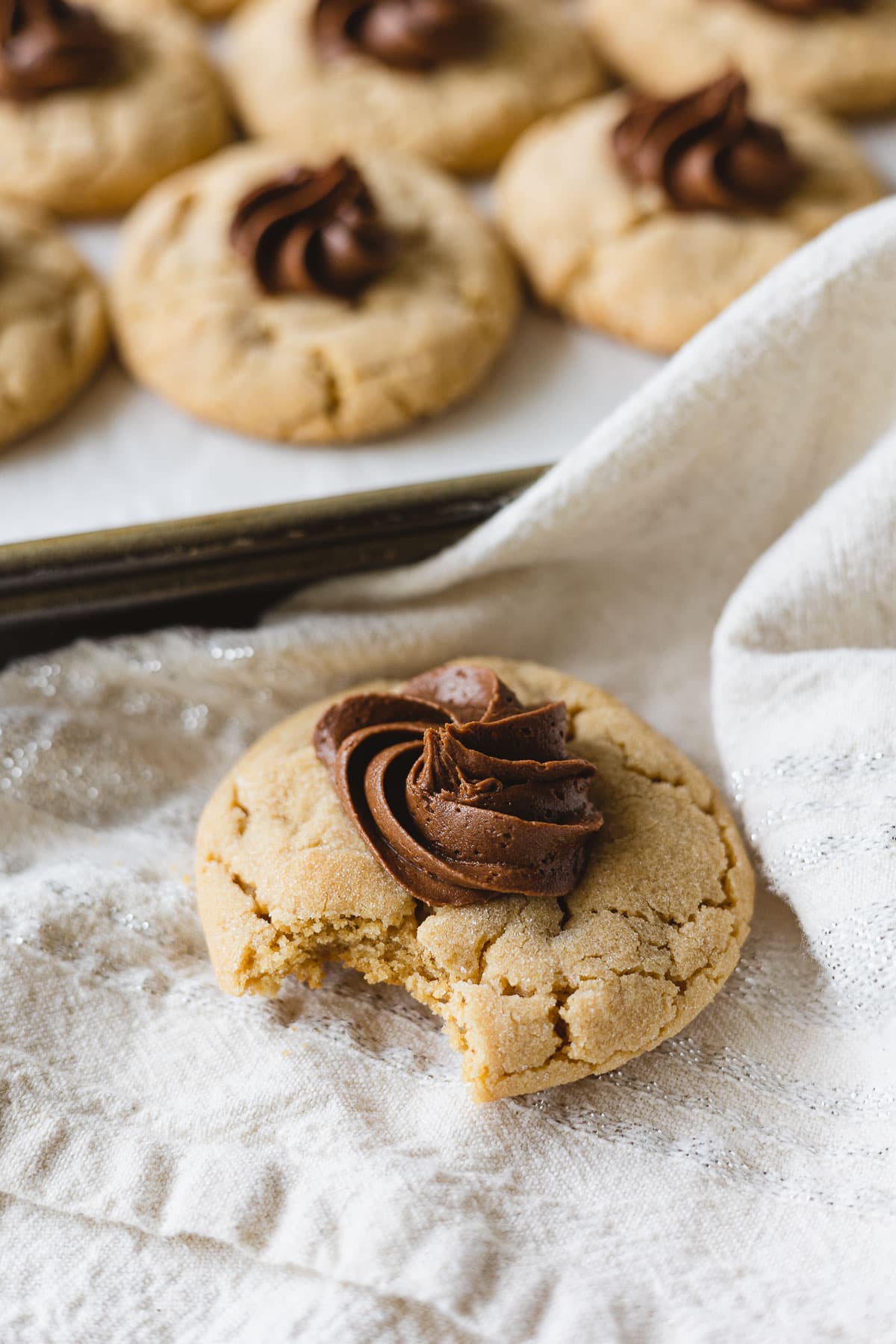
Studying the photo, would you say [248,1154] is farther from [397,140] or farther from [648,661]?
[397,140]

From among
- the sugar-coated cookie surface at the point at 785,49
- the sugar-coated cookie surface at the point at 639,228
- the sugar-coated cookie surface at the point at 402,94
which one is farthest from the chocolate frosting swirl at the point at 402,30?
the sugar-coated cookie surface at the point at 785,49

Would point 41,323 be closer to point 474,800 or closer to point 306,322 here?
point 306,322

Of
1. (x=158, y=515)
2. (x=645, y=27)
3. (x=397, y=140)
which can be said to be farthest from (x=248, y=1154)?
(x=645, y=27)

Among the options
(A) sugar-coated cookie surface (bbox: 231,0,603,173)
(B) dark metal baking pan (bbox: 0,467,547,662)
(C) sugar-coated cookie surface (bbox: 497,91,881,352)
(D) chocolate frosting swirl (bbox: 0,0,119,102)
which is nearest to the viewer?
(B) dark metal baking pan (bbox: 0,467,547,662)

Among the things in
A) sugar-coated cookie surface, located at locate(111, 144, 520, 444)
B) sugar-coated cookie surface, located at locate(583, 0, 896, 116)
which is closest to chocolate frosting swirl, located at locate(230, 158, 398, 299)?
sugar-coated cookie surface, located at locate(111, 144, 520, 444)

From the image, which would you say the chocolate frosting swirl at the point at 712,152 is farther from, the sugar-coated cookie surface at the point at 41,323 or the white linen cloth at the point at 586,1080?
the sugar-coated cookie surface at the point at 41,323

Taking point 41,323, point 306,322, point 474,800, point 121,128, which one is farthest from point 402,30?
point 474,800

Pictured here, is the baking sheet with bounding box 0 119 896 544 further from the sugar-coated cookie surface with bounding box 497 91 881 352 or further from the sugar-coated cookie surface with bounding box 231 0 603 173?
the sugar-coated cookie surface with bounding box 231 0 603 173
